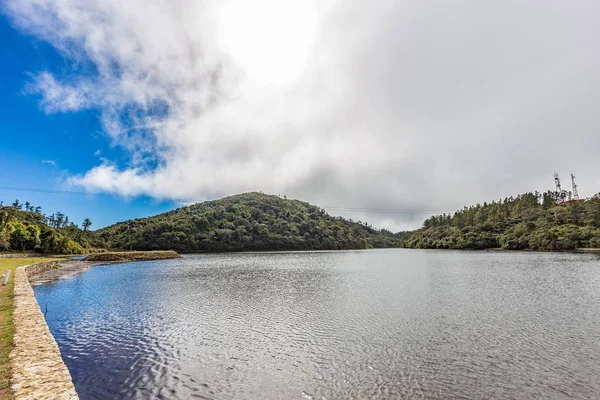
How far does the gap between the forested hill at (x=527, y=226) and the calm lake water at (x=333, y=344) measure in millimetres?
88269

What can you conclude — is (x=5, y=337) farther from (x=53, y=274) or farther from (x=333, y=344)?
(x=53, y=274)

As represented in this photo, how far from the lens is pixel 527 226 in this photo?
114 m

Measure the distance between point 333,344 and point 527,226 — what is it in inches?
5097

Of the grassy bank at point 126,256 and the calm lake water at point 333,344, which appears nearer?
the calm lake water at point 333,344

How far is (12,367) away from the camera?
8.65 metres

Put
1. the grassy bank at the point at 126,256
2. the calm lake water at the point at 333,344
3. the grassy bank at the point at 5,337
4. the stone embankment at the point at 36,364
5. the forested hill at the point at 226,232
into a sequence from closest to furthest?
the grassy bank at the point at 5,337 < the stone embankment at the point at 36,364 < the calm lake water at the point at 333,344 < the grassy bank at the point at 126,256 < the forested hill at the point at 226,232

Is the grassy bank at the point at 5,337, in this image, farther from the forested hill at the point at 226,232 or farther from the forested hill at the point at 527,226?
the forested hill at the point at 527,226

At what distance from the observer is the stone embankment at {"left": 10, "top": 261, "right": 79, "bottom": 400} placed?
7.59 m

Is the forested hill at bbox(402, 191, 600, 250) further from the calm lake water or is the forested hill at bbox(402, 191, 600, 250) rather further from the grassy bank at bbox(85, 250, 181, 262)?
the grassy bank at bbox(85, 250, 181, 262)

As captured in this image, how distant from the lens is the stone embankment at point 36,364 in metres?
7.59

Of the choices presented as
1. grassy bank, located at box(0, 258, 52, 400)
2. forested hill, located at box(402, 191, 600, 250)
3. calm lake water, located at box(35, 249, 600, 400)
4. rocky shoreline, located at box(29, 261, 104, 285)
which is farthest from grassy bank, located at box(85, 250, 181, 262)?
forested hill, located at box(402, 191, 600, 250)

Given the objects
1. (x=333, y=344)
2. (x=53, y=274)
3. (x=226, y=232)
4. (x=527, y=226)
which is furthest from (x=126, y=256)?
(x=527, y=226)

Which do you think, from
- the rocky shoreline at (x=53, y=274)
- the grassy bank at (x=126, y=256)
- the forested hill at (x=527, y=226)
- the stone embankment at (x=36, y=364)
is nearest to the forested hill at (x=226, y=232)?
the grassy bank at (x=126, y=256)

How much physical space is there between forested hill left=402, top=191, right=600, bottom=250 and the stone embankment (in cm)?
11848
